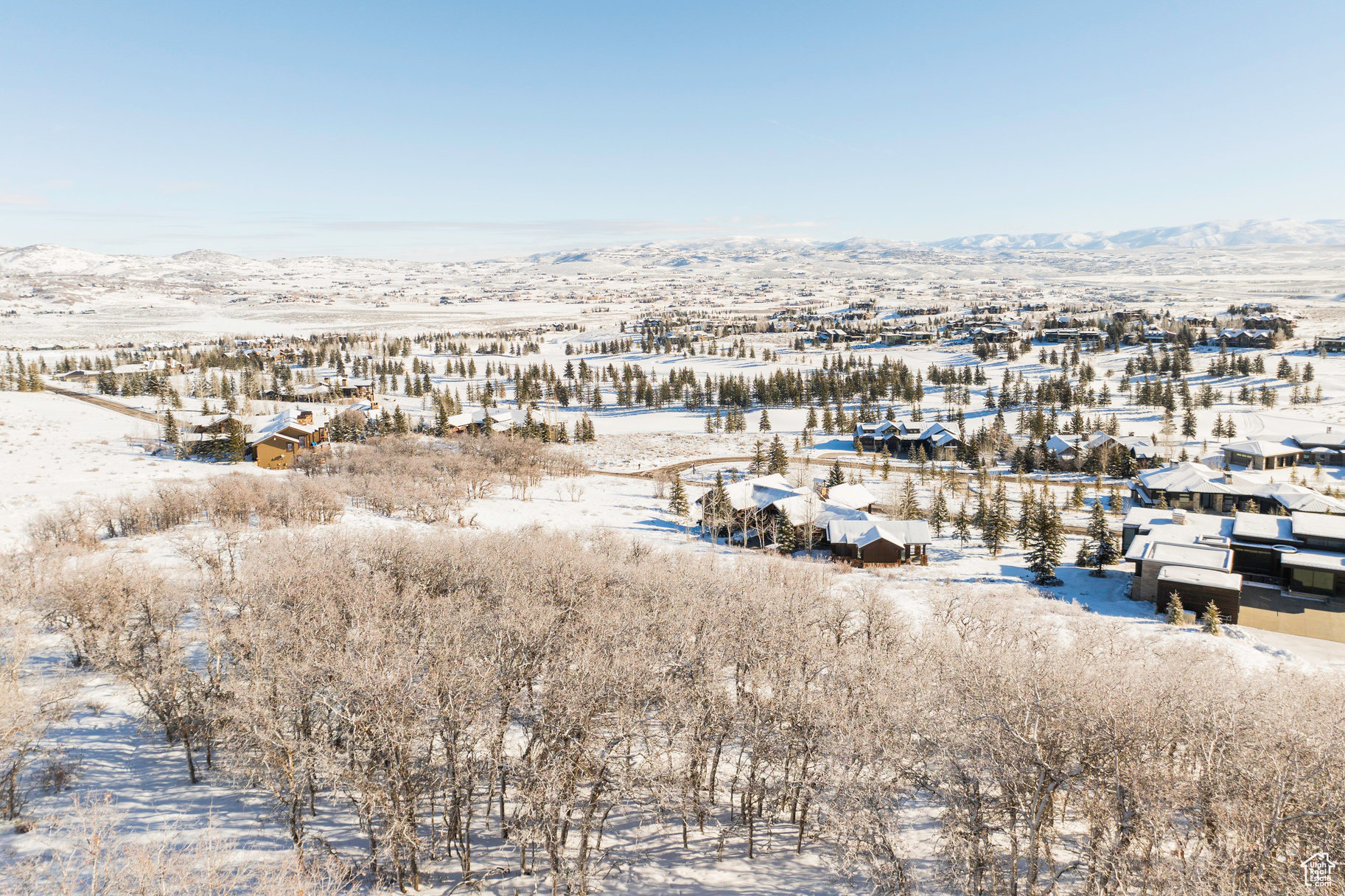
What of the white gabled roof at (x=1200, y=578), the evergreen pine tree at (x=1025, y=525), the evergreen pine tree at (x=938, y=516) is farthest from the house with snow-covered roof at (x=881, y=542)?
the white gabled roof at (x=1200, y=578)

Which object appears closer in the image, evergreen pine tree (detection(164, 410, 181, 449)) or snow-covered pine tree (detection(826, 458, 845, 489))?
snow-covered pine tree (detection(826, 458, 845, 489))

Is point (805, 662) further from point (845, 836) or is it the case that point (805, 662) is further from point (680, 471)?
point (680, 471)

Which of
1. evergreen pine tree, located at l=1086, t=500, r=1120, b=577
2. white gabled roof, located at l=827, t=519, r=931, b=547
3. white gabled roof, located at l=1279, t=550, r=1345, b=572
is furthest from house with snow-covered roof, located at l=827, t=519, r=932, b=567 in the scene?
white gabled roof, located at l=1279, t=550, r=1345, b=572

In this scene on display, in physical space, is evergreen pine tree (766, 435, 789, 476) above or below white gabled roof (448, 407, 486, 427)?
below

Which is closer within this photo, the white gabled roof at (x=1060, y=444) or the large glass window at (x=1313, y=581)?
the large glass window at (x=1313, y=581)

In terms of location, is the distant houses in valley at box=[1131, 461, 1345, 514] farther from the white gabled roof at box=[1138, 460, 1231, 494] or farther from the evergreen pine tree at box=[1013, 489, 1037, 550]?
the evergreen pine tree at box=[1013, 489, 1037, 550]

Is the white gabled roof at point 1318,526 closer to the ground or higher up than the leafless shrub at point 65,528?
closer to the ground

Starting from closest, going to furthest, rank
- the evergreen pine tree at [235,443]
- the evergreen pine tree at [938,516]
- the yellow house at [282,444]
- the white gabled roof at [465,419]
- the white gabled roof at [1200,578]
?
the white gabled roof at [1200,578] → the evergreen pine tree at [938,516] → the evergreen pine tree at [235,443] → the yellow house at [282,444] → the white gabled roof at [465,419]

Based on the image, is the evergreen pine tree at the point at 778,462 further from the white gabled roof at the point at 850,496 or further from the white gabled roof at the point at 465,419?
the white gabled roof at the point at 465,419

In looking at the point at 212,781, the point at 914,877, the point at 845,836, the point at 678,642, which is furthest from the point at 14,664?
the point at 914,877

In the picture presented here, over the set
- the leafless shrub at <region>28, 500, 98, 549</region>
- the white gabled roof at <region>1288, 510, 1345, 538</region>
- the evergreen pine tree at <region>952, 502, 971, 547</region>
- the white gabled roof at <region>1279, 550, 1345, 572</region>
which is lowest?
the evergreen pine tree at <region>952, 502, 971, 547</region>

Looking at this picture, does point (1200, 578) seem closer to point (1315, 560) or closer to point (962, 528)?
point (1315, 560)
